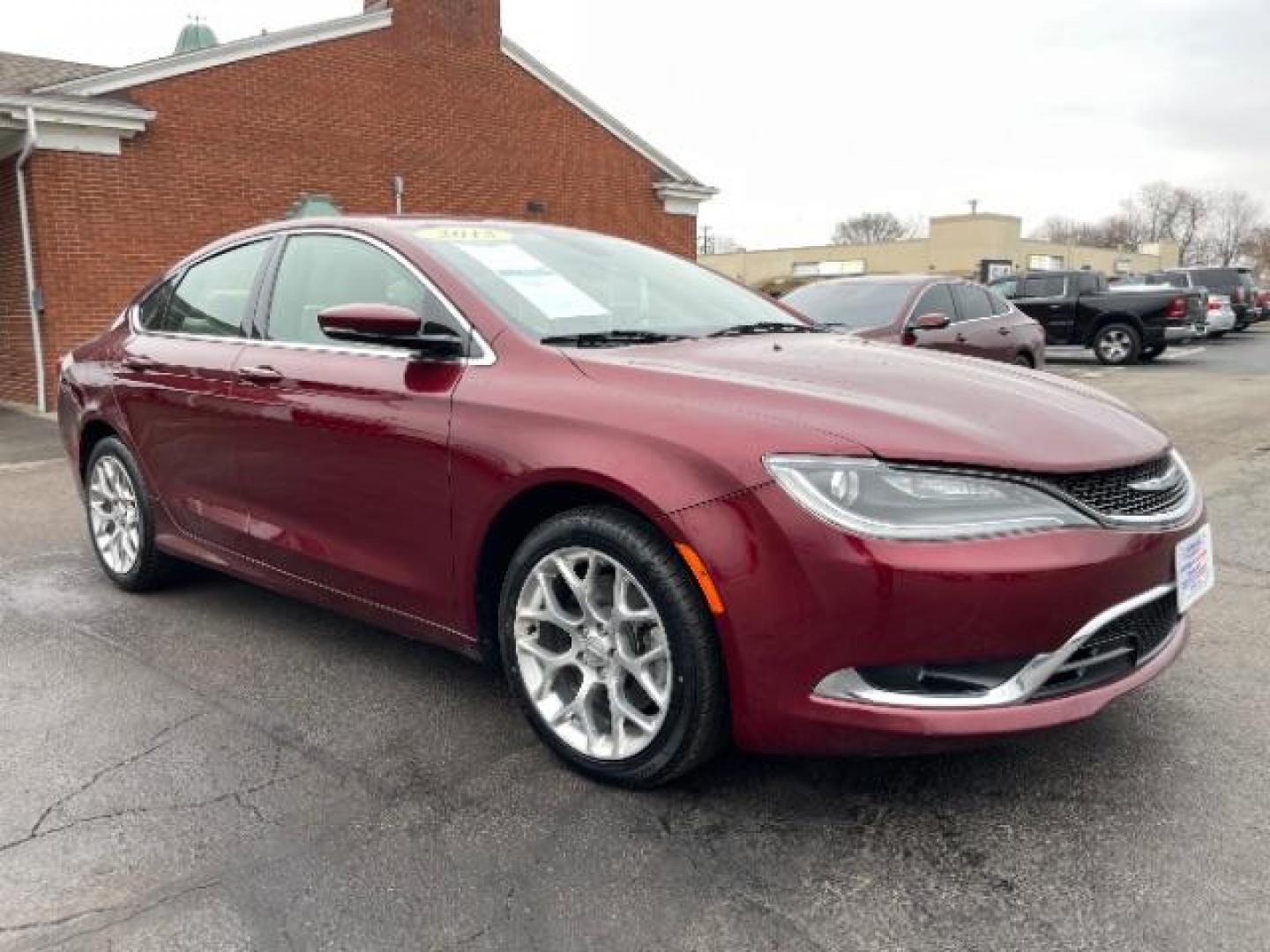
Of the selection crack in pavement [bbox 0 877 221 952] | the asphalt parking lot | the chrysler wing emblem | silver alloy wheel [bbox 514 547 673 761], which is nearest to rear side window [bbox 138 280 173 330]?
the asphalt parking lot

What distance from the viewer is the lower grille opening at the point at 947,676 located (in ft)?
7.50

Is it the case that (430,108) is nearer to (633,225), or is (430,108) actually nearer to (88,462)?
(633,225)

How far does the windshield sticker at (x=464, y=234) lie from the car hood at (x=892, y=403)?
0.81m

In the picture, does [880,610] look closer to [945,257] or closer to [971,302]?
[971,302]

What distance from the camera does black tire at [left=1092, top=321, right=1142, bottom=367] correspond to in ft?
57.5

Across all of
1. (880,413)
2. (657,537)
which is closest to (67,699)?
(657,537)

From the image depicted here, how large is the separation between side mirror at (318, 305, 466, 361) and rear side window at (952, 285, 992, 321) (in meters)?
7.19

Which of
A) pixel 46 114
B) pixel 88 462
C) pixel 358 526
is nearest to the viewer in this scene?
pixel 358 526

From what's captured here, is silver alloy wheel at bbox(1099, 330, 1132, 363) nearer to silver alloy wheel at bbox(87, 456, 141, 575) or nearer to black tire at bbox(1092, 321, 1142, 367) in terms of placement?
black tire at bbox(1092, 321, 1142, 367)

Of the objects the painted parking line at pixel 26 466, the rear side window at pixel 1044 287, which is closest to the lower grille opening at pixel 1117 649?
the painted parking line at pixel 26 466

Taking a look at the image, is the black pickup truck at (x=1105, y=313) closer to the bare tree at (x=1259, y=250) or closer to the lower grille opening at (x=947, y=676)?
the lower grille opening at (x=947, y=676)

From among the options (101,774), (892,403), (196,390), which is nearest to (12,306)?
(196,390)

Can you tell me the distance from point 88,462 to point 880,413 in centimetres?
393

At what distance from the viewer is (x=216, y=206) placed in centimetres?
1216
